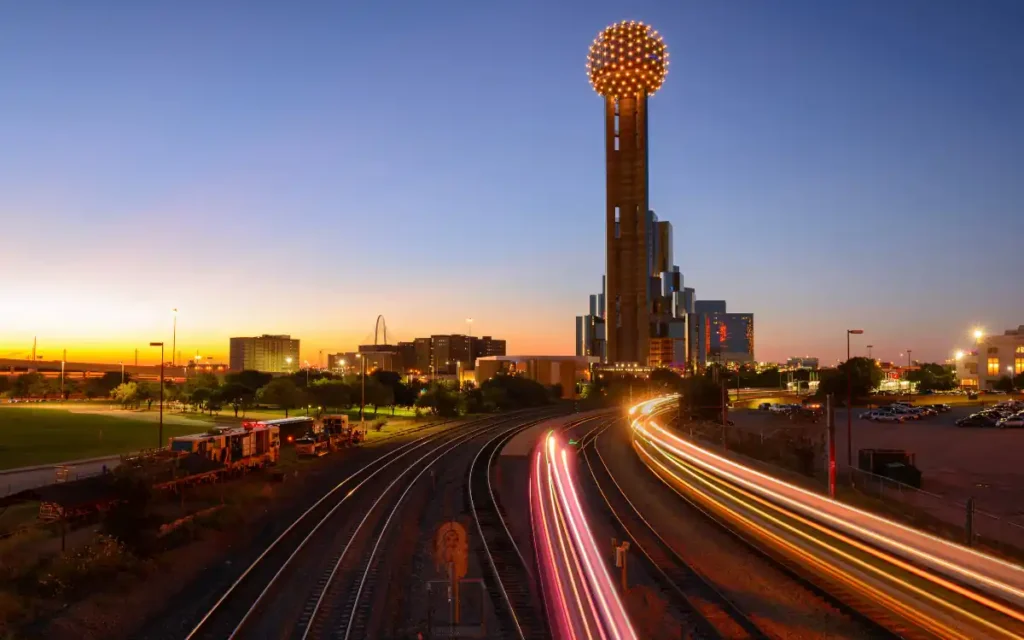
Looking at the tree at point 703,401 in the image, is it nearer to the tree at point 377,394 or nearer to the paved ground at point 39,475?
the tree at point 377,394

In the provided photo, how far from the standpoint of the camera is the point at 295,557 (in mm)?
23391

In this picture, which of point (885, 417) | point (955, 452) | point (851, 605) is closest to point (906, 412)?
point (885, 417)

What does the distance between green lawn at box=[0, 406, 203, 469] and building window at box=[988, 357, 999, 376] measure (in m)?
174

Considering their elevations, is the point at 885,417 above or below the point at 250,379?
below

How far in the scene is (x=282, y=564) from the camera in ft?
73.7

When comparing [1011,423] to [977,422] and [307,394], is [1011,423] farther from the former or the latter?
[307,394]

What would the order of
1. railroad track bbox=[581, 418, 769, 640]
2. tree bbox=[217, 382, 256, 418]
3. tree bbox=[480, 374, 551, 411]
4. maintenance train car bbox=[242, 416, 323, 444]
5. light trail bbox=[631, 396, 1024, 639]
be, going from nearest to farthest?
light trail bbox=[631, 396, 1024, 639]
railroad track bbox=[581, 418, 769, 640]
maintenance train car bbox=[242, 416, 323, 444]
tree bbox=[217, 382, 256, 418]
tree bbox=[480, 374, 551, 411]

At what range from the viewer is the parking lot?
123ft

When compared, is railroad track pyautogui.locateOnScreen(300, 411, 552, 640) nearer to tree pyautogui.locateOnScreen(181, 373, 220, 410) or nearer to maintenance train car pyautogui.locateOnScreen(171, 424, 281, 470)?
maintenance train car pyautogui.locateOnScreen(171, 424, 281, 470)

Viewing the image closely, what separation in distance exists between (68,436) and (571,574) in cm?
5619

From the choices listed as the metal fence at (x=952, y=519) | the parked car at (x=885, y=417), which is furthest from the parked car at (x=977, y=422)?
the metal fence at (x=952, y=519)

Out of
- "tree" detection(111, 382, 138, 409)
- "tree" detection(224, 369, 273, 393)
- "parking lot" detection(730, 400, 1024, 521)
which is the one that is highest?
"tree" detection(224, 369, 273, 393)

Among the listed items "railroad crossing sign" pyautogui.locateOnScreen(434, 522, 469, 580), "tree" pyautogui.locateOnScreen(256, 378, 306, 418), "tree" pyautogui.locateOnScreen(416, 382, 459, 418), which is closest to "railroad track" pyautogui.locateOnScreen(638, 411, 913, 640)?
"railroad crossing sign" pyautogui.locateOnScreen(434, 522, 469, 580)

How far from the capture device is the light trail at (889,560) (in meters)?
15.7
